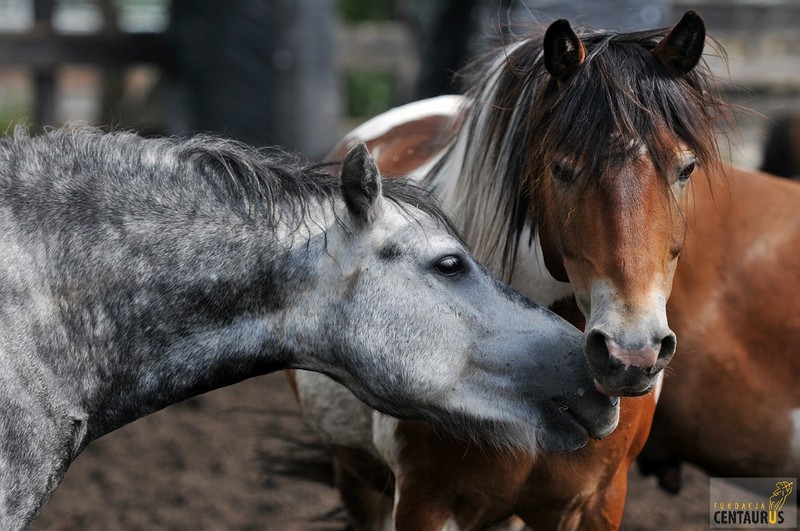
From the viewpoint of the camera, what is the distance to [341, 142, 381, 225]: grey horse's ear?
211 centimetres

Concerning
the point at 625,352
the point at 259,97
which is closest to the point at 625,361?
the point at 625,352

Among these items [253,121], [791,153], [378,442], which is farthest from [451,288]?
[791,153]

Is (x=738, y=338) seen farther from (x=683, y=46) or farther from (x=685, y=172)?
(x=683, y=46)

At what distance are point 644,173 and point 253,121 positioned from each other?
5236 millimetres

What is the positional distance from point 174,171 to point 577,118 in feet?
3.11

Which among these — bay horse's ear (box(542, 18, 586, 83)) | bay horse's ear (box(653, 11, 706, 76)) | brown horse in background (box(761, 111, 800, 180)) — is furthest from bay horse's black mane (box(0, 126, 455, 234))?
brown horse in background (box(761, 111, 800, 180))

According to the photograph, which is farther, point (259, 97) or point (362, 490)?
point (259, 97)

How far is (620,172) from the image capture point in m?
2.13

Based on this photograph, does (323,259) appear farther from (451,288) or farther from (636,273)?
(636,273)

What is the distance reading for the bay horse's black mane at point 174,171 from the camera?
2195mm

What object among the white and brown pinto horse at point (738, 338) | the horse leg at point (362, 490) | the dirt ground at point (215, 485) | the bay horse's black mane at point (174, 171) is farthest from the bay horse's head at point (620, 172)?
the dirt ground at point (215, 485)

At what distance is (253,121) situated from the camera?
7035 millimetres

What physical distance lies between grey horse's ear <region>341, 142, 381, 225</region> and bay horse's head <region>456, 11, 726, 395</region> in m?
0.42

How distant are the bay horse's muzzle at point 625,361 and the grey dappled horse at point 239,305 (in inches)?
4.9
